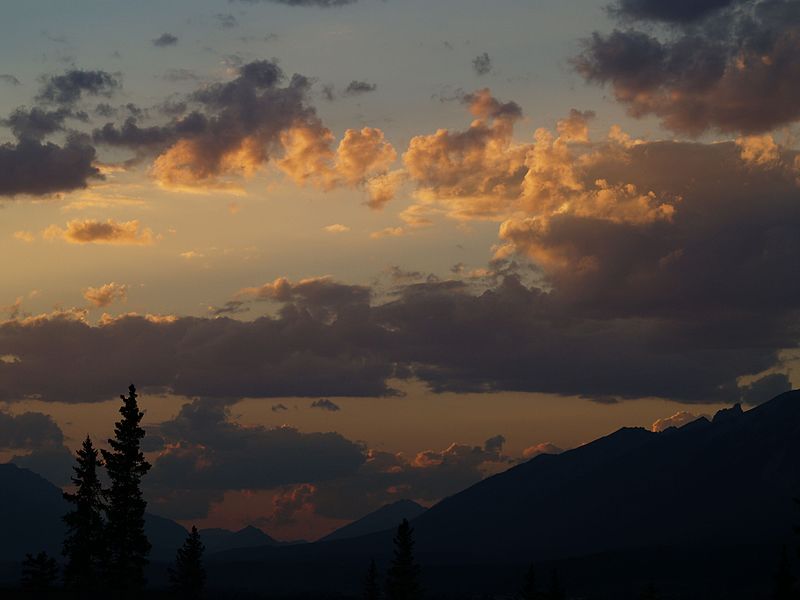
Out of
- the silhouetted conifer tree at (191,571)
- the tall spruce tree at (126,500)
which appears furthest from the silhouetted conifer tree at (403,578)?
the silhouetted conifer tree at (191,571)

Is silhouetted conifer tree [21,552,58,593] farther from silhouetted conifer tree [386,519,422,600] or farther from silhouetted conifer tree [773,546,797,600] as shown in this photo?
silhouetted conifer tree [773,546,797,600]

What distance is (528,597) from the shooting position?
447ft

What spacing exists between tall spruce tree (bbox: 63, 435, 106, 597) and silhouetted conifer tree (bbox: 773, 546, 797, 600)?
174ft

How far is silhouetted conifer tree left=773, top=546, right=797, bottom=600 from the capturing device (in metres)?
85.1

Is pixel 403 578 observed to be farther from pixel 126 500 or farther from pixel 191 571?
pixel 191 571

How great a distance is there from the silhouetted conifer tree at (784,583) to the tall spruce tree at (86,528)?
174 feet

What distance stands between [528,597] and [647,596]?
2889cm

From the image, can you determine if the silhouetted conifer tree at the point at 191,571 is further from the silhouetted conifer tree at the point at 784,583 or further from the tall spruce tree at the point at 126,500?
the silhouetted conifer tree at the point at 784,583

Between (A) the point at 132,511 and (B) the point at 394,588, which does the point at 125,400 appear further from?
(B) the point at 394,588

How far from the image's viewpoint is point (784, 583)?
86.3 m

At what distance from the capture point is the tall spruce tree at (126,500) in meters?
97.8

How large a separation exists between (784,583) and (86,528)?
2183 inches

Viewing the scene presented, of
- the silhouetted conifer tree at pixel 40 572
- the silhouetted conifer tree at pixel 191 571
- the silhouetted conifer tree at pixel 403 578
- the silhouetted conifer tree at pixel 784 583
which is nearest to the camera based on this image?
the silhouetted conifer tree at pixel 784 583

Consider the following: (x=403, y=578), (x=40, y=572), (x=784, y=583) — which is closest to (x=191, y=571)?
(x=40, y=572)
